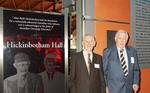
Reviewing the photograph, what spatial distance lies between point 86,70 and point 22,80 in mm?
773

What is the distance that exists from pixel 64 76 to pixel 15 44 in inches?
33.3

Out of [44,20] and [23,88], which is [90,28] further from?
[23,88]

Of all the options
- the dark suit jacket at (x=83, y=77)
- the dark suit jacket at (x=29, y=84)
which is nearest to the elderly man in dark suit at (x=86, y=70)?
the dark suit jacket at (x=83, y=77)

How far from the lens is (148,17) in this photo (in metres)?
5.14

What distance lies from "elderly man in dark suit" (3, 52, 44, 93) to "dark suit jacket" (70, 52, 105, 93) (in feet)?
1.54

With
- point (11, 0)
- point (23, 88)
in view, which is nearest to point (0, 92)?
point (23, 88)

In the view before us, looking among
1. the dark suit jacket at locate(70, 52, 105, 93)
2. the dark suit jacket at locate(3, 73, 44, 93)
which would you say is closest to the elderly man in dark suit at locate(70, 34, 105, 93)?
the dark suit jacket at locate(70, 52, 105, 93)

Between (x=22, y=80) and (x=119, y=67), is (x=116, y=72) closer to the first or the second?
(x=119, y=67)

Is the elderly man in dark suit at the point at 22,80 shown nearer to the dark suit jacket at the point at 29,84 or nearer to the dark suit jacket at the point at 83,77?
the dark suit jacket at the point at 29,84

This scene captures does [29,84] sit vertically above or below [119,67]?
below

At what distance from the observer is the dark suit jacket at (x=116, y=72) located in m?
3.56

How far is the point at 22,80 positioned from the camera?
326 centimetres

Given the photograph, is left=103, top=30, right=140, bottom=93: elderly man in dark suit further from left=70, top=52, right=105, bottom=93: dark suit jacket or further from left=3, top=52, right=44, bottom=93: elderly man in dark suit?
left=3, top=52, right=44, bottom=93: elderly man in dark suit

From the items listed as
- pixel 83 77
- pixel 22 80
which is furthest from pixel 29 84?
pixel 83 77
